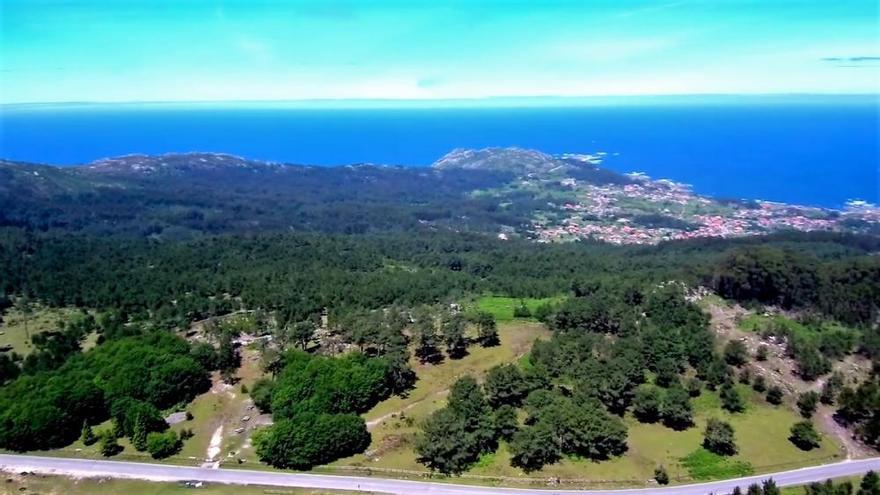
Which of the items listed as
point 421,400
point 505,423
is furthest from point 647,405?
point 421,400

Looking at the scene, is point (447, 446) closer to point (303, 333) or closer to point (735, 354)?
point (303, 333)

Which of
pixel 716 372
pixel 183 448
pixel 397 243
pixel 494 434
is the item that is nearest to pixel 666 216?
pixel 397 243

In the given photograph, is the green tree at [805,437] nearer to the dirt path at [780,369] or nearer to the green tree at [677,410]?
the dirt path at [780,369]

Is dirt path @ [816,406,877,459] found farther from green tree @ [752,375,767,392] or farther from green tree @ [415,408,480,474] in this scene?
green tree @ [415,408,480,474]

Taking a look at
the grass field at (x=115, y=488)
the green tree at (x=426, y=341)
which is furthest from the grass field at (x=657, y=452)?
the green tree at (x=426, y=341)

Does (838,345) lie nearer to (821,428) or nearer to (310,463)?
(821,428)

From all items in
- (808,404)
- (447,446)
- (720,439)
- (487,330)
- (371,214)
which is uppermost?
(487,330)

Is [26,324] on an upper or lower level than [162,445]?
lower
